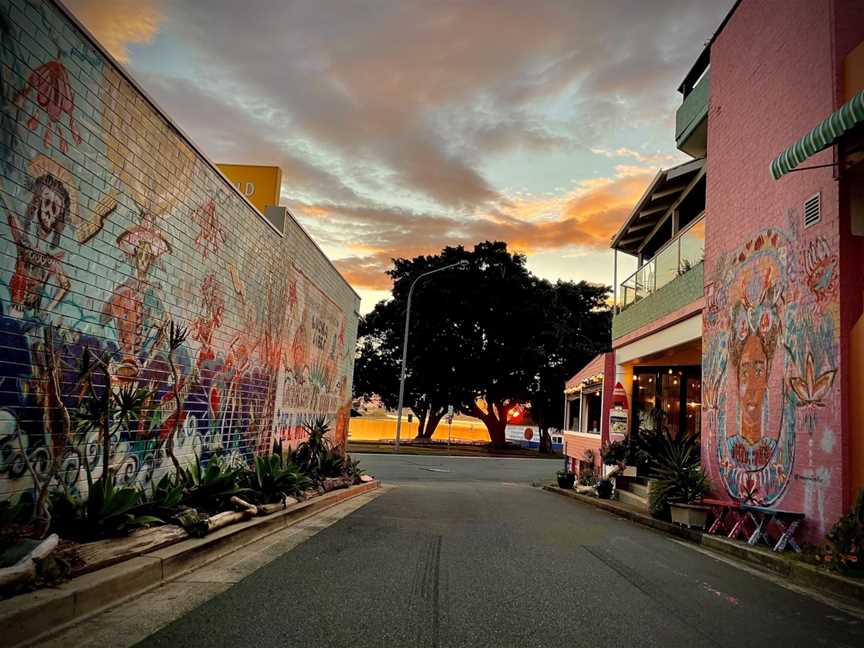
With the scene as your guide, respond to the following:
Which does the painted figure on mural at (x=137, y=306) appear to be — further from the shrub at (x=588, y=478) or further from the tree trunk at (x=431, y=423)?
the tree trunk at (x=431, y=423)

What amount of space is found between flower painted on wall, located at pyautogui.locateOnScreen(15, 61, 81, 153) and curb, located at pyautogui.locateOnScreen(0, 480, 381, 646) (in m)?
3.51

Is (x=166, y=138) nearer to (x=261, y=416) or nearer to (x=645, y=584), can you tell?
(x=261, y=416)

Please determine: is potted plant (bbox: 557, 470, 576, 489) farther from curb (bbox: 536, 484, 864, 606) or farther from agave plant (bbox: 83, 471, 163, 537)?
agave plant (bbox: 83, 471, 163, 537)

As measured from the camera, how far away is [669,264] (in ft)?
52.3

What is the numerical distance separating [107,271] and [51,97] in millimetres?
1730

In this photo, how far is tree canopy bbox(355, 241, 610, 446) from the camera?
1641 inches

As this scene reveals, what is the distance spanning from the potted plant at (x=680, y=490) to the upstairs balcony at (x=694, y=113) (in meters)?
7.24

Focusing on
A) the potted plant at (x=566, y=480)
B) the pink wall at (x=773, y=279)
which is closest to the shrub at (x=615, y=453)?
the potted plant at (x=566, y=480)

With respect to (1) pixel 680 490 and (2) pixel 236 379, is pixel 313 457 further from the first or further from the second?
(1) pixel 680 490

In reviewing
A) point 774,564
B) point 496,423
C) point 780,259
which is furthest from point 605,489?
point 496,423

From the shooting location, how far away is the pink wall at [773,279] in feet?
27.9

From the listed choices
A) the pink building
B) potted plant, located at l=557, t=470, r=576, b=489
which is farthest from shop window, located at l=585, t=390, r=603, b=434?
the pink building

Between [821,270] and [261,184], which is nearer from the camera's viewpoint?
[821,270]

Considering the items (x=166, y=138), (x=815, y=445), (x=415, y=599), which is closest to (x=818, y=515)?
(x=815, y=445)
